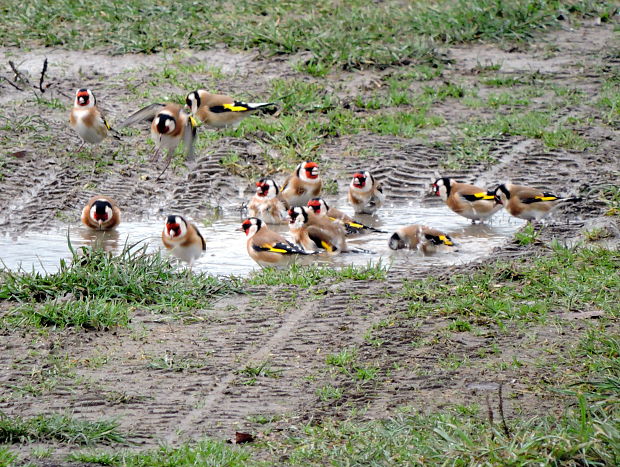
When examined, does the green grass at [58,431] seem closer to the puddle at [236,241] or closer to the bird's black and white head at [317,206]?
the puddle at [236,241]

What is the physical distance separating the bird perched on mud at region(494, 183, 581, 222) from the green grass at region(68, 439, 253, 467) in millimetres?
5537

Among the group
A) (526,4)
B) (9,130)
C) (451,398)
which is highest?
(526,4)

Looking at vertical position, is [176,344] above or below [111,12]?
below

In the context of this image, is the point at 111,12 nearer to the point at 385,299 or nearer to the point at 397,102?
the point at 397,102

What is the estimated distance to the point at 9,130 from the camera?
12.3 metres

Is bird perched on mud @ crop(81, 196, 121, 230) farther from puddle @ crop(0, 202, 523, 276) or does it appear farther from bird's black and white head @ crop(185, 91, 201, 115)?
bird's black and white head @ crop(185, 91, 201, 115)

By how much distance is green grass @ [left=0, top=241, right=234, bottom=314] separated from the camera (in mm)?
7305

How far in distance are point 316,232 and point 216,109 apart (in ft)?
9.47

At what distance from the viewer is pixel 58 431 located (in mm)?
5516

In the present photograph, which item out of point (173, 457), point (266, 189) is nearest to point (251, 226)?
point (266, 189)

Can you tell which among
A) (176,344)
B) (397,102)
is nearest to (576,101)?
(397,102)

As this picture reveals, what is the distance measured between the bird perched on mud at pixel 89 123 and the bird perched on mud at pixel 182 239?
288 centimetres

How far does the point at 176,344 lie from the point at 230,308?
76 centimetres

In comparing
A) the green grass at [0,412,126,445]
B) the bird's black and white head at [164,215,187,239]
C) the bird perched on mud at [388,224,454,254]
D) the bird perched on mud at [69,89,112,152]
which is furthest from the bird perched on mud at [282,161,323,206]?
the green grass at [0,412,126,445]
